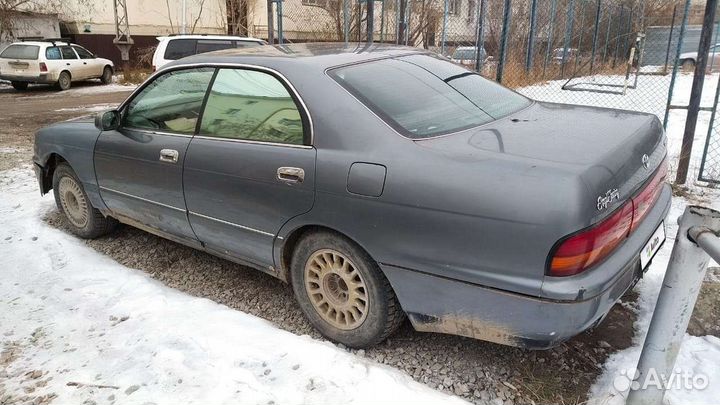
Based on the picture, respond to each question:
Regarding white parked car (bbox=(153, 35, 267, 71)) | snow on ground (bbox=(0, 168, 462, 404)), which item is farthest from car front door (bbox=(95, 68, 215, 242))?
white parked car (bbox=(153, 35, 267, 71))

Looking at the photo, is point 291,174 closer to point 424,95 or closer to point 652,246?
point 424,95

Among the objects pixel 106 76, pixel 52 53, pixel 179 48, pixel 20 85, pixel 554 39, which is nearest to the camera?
pixel 179 48

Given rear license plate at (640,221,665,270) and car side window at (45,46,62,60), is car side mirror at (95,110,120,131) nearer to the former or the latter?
rear license plate at (640,221,665,270)

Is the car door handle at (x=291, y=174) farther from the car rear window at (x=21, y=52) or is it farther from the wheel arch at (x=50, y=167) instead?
the car rear window at (x=21, y=52)

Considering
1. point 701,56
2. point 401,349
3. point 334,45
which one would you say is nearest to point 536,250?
point 401,349

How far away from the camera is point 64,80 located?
16969 millimetres

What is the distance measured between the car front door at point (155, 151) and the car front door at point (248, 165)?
13 cm

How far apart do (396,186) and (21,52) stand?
1781 centimetres

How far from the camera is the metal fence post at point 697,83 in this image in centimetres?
477

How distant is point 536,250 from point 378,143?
2.91ft

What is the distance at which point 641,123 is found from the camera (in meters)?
2.83

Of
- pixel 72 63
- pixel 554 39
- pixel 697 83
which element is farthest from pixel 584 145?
pixel 72 63

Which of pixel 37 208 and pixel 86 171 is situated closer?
pixel 86 171

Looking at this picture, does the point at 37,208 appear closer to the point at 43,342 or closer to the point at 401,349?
the point at 43,342
